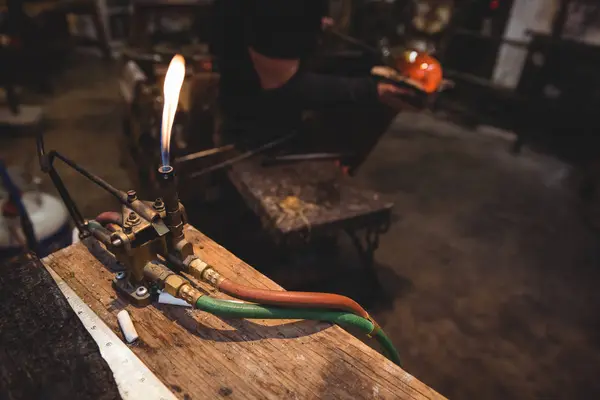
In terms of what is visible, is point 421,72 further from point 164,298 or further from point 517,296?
point 164,298

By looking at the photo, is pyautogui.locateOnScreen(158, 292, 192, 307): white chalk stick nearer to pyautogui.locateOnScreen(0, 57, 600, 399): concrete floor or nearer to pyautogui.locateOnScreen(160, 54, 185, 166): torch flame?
pyautogui.locateOnScreen(160, 54, 185, 166): torch flame

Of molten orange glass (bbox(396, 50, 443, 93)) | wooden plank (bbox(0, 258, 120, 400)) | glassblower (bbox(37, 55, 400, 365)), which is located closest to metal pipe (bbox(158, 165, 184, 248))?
glassblower (bbox(37, 55, 400, 365))

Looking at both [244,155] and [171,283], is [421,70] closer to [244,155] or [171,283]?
[244,155]

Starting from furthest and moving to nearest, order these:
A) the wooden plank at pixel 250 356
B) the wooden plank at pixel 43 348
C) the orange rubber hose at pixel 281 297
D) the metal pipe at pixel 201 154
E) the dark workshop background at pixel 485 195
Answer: the dark workshop background at pixel 485 195
the metal pipe at pixel 201 154
the orange rubber hose at pixel 281 297
the wooden plank at pixel 250 356
the wooden plank at pixel 43 348

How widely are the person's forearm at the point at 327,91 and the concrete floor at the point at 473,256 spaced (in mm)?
1254

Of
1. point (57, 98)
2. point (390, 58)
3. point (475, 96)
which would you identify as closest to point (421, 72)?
point (390, 58)

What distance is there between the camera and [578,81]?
447cm

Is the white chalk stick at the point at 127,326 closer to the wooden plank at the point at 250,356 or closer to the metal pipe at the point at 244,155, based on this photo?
→ the wooden plank at the point at 250,356

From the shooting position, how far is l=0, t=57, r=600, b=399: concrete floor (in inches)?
95.0

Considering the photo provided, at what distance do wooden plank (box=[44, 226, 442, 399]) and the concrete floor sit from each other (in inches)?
58.3

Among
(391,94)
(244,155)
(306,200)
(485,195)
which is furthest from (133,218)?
(485,195)

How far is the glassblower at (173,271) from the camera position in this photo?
42.7 inches

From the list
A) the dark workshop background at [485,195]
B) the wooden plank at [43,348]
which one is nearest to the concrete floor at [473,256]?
the dark workshop background at [485,195]

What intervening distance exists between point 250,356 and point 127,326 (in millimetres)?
324
